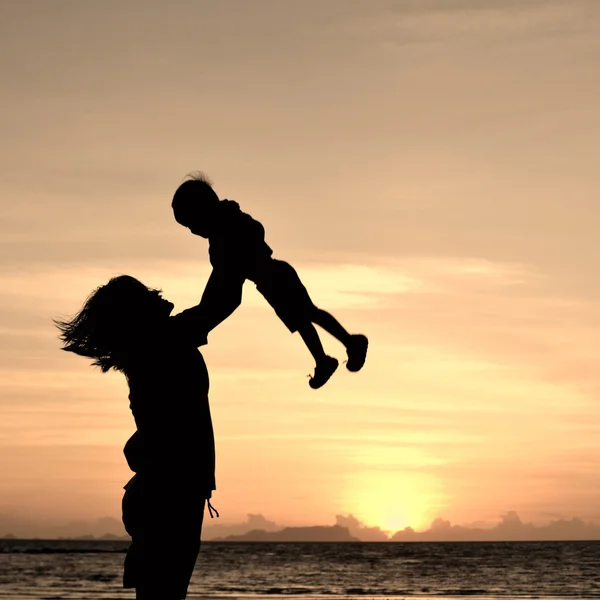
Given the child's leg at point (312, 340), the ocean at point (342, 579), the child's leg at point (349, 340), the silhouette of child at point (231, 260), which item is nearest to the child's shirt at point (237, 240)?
the silhouette of child at point (231, 260)

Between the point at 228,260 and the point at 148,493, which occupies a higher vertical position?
the point at 228,260

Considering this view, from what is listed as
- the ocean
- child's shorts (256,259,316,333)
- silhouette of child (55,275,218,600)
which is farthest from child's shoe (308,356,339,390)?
the ocean

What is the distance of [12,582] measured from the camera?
2042 inches

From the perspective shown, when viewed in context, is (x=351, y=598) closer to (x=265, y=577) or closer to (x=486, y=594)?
(x=486, y=594)

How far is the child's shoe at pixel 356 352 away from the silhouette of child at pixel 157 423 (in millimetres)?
1201

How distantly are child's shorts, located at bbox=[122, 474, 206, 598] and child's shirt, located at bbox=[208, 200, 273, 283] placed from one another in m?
0.92

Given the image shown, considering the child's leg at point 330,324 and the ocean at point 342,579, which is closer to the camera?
the child's leg at point 330,324

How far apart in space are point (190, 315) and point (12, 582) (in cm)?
5272

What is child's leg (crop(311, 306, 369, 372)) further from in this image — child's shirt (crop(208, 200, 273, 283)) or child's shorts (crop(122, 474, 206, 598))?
child's shorts (crop(122, 474, 206, 598))

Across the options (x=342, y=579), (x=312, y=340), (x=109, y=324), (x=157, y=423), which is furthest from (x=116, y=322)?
(x=342, y=579)

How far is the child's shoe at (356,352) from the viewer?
4559 mm

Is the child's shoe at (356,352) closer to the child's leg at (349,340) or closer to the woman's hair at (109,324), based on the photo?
the child's leg at (349,340)

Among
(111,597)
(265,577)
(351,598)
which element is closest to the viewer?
(111,597)

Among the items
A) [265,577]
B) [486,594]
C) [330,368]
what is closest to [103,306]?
[330,368]
